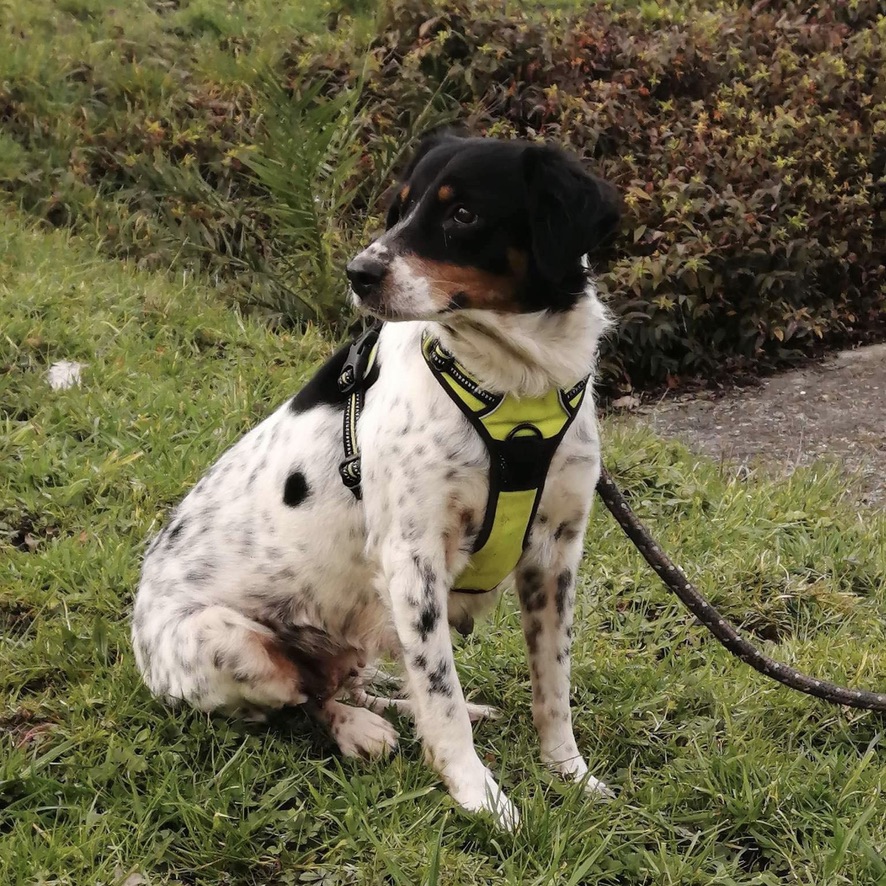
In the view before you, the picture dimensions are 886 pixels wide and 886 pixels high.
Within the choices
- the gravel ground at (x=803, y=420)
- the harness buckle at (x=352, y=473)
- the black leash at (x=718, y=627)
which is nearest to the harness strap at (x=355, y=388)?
the harness buckle at (x=352, y=473)

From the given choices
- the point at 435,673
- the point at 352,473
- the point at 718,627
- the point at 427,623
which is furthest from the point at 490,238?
the point at 718,627

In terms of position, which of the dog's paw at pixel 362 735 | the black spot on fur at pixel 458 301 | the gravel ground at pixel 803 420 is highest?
the black spot on fur at pixel 458 301

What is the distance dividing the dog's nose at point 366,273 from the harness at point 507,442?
0.76ft

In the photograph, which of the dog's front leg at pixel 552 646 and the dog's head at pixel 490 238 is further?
the dog's front leg at pixel 552 646

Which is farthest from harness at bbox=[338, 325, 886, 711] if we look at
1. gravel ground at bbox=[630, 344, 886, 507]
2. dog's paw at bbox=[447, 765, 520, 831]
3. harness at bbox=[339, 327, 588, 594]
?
gravel ground at bbox=[630, 344, 886, 507]

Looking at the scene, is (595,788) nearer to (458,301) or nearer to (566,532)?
(566,532)

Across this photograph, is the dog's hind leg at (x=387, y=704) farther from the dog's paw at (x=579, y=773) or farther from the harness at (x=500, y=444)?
the harness at (x=500, y=444)

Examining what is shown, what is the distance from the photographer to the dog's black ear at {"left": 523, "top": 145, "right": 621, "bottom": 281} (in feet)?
7.66

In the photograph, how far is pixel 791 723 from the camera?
9.64 feet

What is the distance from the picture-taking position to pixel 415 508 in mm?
2395

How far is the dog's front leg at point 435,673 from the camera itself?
2.43 meters

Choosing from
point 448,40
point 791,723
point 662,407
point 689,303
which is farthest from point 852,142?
point 791,723

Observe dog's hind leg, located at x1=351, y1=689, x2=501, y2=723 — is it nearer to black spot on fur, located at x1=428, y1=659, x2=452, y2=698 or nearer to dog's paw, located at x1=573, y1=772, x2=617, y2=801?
dog's paw, located at x1=573, y1=772, x2=617, y2=801

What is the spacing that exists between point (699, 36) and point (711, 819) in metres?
6.03
